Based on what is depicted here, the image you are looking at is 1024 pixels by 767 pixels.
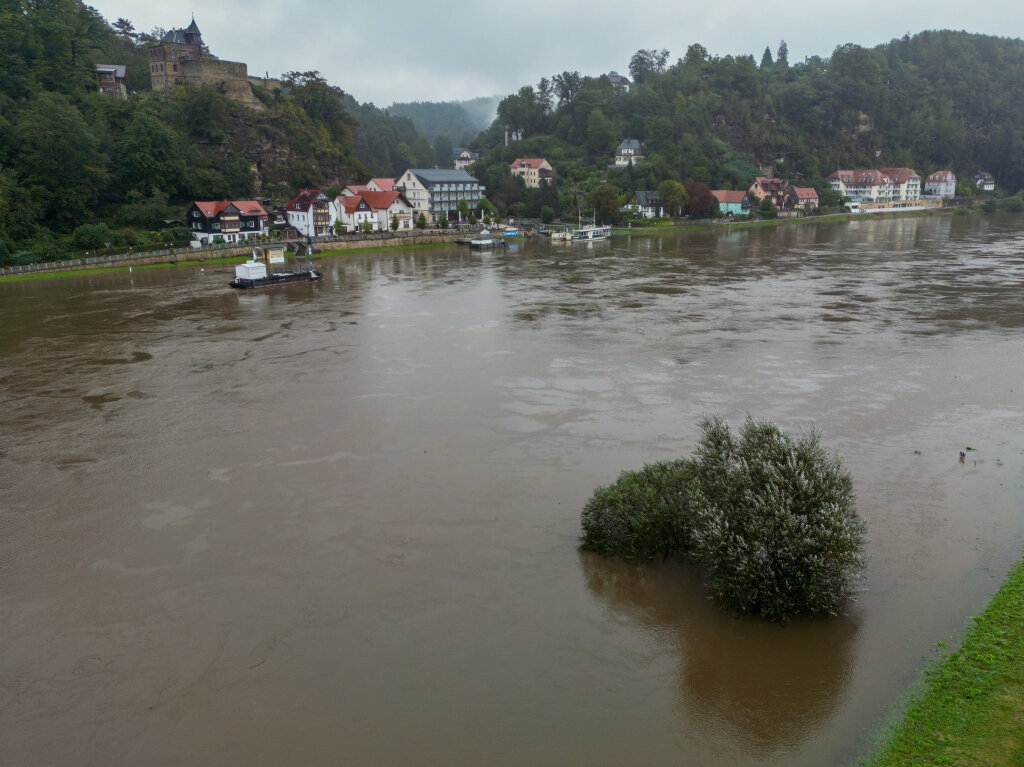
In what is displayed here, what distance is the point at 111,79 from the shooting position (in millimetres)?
64875

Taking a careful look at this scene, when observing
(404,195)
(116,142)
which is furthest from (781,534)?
(404,195)

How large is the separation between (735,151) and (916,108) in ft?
128

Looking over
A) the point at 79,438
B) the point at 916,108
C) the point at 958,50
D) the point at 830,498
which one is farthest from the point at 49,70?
the point at 958,50

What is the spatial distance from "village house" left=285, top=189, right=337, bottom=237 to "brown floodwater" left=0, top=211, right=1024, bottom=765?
33.4 m

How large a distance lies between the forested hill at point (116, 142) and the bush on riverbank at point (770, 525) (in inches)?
1844

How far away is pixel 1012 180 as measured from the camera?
103250 mm

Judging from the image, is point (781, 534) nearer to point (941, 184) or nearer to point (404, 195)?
point (404, 195)

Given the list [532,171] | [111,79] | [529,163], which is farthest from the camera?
[532,171]

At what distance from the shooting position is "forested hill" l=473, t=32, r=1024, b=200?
9112cm

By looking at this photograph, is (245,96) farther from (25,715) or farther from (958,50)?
(958,50)

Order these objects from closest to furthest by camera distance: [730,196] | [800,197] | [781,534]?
[781,534], [730,196], [800,197]

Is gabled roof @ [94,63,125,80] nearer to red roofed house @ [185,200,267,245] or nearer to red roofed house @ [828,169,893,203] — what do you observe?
red roofed house @ [185,200,267,245]

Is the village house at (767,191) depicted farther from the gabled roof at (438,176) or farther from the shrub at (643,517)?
the shrub at (643,517)

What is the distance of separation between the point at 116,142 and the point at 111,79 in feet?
54.9
